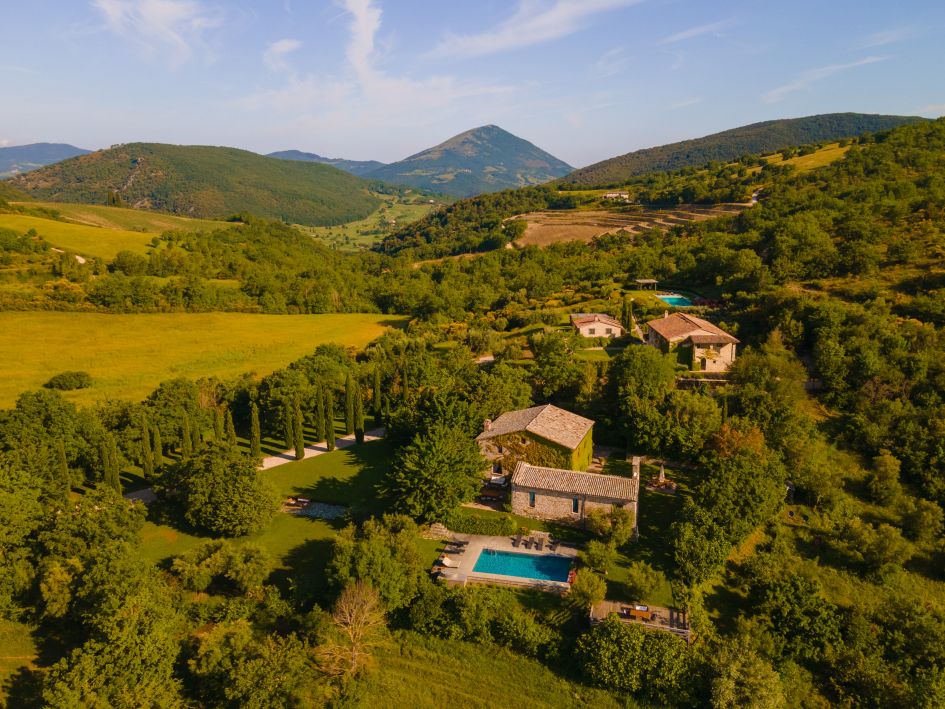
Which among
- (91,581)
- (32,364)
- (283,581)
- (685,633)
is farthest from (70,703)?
(32,364)

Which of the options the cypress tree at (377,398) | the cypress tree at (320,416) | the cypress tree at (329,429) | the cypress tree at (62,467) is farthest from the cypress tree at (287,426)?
the cypress tree at (62,467)

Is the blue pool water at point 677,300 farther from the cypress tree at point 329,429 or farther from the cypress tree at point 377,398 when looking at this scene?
the cypress tree at point 329,429

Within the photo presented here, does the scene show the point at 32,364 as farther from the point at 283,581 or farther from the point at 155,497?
the point at 283,581

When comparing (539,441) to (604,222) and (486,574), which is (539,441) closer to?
(486,574)

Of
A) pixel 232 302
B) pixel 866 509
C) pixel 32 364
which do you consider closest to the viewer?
pixel 866 509

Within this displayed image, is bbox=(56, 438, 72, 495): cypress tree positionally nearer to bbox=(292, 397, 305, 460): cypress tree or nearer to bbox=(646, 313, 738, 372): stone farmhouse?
bbox=(292, 397, 305, 460): cypress tree

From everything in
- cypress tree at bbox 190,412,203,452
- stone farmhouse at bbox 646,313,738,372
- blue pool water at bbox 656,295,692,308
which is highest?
blue pool water at bbox 656,295,692,308

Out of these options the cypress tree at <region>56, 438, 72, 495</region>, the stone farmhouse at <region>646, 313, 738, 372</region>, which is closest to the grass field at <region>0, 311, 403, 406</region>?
the cypress tree at <region>56, 438, 72, 495</region>
